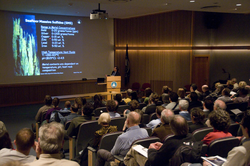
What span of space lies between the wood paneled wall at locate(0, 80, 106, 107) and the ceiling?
3.14 m

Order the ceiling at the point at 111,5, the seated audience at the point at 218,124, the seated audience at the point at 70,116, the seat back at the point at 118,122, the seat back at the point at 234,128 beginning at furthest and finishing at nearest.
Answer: the ceiling at the point at 111,5 → the seated audience at the point at 70,116 → the seat back at the point at 118,122 → the seat back at the point at 234,128 → the seated audience at the point at 218,124

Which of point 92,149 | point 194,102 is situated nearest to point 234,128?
point 194,102

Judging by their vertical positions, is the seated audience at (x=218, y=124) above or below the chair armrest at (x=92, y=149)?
above

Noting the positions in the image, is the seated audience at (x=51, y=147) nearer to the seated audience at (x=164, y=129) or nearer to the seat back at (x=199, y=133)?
the seated audience at (x=164, y=129)

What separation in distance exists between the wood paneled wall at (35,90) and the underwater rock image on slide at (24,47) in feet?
2.07

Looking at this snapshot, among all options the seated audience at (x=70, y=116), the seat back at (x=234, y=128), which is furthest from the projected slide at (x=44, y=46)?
the seat back at (x=234, y=128)

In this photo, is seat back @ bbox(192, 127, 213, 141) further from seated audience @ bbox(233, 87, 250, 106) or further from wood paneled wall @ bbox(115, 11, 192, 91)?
wood paneled wall @ bbox(115, 11, 192, 91)

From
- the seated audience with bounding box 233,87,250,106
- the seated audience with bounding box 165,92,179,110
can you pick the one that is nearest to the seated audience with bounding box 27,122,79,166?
the seated audience with bounding box 165,92,179,110

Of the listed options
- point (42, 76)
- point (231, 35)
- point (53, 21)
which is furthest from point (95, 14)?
point (231, 35)

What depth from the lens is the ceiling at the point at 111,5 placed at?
7484 millimetres

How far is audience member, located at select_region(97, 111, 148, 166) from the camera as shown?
2.96m

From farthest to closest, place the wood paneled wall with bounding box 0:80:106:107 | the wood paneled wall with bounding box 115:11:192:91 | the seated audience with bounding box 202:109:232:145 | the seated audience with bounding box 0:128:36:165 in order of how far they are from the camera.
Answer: the wood paneled wall with bounding box 115:11:192:91 → the wood paneled wall with bounding box 0:80:106:107 → the seated audience with bounding box 202:109:232:145 → the seated audience with bounding box 0:128:36:165

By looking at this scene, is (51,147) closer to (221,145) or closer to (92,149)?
(92,149)

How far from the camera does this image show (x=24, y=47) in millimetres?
10125
